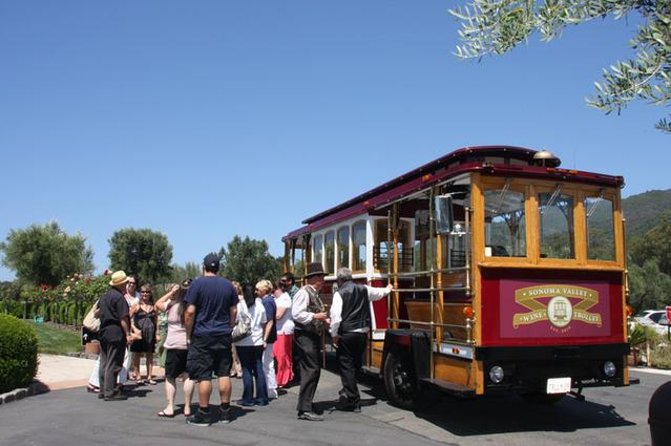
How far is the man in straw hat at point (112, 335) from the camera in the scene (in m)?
8.74

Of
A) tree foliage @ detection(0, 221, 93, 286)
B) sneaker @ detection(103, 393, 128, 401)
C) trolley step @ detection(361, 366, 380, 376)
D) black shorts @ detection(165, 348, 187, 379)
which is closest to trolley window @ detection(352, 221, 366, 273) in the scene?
trolley step @ detection(361, 366, 380, 376)

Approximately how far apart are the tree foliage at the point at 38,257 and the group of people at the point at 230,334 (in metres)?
31.1

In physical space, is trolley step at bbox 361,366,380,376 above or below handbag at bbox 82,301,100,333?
below

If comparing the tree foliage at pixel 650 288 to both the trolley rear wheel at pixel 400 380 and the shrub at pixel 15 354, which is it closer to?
the trolley rear wheel at pixel 400 380

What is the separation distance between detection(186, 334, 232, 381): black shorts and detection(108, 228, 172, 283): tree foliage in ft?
142

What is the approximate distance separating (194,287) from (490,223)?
3.46 m

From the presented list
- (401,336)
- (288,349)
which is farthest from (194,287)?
(288,349)

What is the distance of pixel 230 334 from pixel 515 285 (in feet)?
10.9

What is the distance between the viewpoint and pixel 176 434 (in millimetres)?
6879

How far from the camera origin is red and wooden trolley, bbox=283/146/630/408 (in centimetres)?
695

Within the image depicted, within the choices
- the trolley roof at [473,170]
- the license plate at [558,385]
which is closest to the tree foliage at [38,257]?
the trolley roof at [473,170]

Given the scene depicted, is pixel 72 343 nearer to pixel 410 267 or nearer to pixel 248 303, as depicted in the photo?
pixel 248 303

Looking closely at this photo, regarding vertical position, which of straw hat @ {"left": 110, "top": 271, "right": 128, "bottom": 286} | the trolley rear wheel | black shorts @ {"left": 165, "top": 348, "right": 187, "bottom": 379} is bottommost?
the trolley rear wheel

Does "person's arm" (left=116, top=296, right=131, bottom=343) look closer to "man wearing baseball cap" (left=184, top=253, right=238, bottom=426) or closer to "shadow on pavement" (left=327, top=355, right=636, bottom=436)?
"man wearing baseball cap" (left=184, top=253, right=238, bottom=426)
